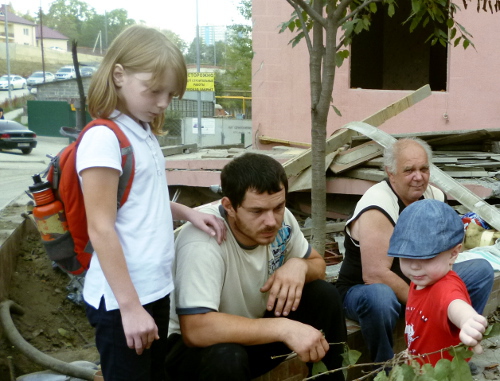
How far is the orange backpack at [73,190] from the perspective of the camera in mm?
2275

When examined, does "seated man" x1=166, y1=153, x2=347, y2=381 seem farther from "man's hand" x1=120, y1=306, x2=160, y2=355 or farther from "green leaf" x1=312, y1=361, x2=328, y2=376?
"man's hand" x1=120, y1=306, x2=160, y2=355

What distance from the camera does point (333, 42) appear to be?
4.53 meters

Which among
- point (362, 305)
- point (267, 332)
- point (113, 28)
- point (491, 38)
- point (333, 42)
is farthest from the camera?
point (113, 28)

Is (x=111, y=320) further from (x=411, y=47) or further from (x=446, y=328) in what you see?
(x=411, y=47)

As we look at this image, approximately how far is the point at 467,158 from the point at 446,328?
15.3ft

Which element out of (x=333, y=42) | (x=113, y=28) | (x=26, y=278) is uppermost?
(x=113, y=28)

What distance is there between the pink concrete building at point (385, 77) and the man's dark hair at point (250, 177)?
3.67 metres

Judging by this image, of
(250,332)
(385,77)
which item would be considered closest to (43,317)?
(250,332)

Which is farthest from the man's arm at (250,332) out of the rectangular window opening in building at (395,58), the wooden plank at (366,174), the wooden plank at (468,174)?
the rectangular window opening in building at (395,58)

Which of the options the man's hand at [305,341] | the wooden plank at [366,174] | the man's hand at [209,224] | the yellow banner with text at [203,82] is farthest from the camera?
the yellow banner with text at [203,82]

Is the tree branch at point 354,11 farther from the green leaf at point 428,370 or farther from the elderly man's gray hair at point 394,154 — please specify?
the green leaf at point 428,370

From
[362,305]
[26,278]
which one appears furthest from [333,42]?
[26,278]

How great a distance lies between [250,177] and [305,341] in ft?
2.32

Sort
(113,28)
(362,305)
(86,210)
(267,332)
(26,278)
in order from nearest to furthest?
(86,210), (267,332), (362,305), (26,278), (113,28)
